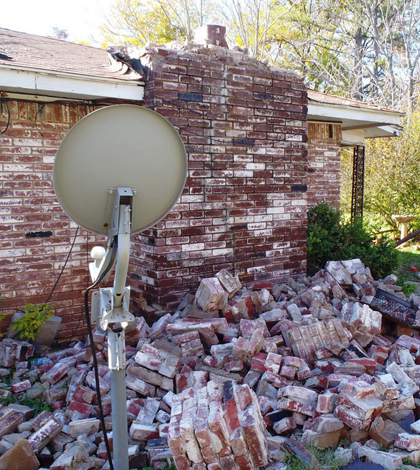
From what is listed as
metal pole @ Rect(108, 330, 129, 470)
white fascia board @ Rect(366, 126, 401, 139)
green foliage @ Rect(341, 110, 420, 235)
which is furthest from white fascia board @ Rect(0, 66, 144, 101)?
green foliage @ Rect(341, 110, 420, 235)

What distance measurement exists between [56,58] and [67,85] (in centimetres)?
102

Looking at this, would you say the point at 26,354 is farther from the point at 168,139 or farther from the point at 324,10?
the point at 324,10

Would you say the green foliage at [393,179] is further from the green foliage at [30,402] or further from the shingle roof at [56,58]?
the green foliage at [30,402]

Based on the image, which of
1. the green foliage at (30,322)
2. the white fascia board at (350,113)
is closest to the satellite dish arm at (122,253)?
the green foliage at (30,322)

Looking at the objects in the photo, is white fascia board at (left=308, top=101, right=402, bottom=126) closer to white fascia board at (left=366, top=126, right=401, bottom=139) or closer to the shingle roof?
white fascia board at (left=366, top=126, right=401, bottom=139)

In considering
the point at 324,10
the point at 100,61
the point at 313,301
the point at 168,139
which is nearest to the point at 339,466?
the point at 313,301

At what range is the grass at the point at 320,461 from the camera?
2863 millimetres

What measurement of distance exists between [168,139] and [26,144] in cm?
A: 259

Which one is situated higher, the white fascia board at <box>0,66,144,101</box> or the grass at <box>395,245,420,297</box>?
the white fascia board at <box>0,66,144,101</box>

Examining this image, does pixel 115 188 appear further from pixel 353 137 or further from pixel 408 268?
pixel 408 268

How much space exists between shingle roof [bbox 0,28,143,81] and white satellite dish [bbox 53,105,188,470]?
206cm

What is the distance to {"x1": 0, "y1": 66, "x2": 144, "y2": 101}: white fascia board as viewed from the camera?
3.93 meters

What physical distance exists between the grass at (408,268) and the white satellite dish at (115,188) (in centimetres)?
489

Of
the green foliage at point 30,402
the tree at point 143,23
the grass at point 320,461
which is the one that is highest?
the tree at point 143,23
